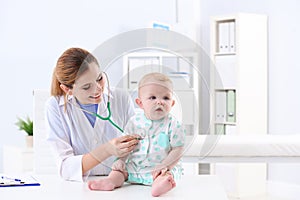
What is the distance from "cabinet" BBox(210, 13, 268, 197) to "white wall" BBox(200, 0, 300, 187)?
0.18 feet

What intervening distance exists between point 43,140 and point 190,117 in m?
0.90

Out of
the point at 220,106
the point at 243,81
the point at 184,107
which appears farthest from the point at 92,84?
the point at 243,81

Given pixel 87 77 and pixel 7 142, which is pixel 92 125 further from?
pixel 7 142

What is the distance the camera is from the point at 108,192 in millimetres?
1348

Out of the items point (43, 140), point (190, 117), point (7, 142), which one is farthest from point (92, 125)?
point (7, 142)

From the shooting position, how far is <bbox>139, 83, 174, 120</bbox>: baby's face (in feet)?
4.14

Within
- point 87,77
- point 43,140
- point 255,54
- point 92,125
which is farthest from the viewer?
point 255,54

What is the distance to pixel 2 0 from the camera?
153 inches

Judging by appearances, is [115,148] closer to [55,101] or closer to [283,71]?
[55,101]

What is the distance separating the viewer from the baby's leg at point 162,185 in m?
1.29

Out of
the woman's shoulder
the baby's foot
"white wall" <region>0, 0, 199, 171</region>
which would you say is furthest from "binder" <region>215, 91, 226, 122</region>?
"white wall" <region>0, 0, 199, 171</region>

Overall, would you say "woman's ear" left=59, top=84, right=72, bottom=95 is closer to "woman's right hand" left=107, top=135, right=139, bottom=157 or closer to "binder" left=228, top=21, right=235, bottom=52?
"woman's right hand" left=107, top=135, right=139, bottom=157

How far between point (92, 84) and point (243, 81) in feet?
8.66

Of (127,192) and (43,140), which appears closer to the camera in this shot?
(127,192)
